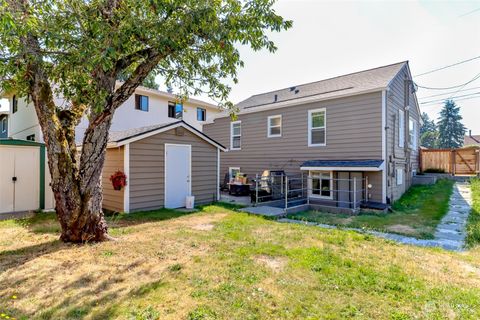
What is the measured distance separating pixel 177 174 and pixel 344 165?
587 centimetres

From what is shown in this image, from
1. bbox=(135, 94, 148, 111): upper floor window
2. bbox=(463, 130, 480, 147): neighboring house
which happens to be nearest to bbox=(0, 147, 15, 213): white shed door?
bbox=(135, 94, 148, 111): upper floor window

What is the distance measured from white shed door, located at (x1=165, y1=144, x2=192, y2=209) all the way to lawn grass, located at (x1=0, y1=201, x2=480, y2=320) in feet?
10.9

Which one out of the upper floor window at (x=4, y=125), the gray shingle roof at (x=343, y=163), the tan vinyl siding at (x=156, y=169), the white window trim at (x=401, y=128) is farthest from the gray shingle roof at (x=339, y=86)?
the upper floor window at (x=4, y=125)

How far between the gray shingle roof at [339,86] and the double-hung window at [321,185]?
119 inches

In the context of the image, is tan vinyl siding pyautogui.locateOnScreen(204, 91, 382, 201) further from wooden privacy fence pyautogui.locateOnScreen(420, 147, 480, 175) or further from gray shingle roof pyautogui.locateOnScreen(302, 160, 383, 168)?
wooden privacy fence pyautogui.locateOnScreen(420, 147, 480, 175)

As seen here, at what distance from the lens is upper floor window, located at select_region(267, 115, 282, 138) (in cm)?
1188

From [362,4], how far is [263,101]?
624cm

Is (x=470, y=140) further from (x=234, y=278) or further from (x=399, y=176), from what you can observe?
(x=234, y=278)

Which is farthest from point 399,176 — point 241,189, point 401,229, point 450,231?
point 241,189

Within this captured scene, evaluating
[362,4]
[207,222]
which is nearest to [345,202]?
[207,222]

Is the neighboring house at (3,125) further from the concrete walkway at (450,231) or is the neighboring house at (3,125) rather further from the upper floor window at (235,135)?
the concrete walkway at (450,231)

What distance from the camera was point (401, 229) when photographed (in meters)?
6.41

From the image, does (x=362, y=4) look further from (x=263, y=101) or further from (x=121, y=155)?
(x=121, y=155)

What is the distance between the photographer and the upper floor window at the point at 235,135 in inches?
532
